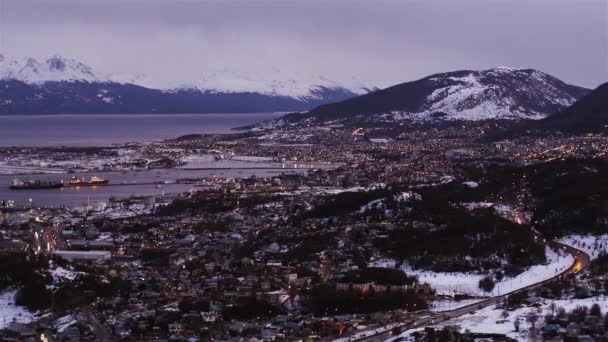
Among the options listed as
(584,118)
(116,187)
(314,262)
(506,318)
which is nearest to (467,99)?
(584,118)

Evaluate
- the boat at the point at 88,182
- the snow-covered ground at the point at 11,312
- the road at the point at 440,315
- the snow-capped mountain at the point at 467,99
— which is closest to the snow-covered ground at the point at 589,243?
the road at the point at 440,315

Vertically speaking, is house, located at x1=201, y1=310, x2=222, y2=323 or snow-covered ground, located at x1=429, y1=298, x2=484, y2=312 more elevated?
house, located at x1=201, y1=310, x2=222, y2=323

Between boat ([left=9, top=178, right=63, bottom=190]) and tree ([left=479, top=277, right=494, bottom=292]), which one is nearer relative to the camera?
tree ([left=479, top=277, right=494, bottom=292])

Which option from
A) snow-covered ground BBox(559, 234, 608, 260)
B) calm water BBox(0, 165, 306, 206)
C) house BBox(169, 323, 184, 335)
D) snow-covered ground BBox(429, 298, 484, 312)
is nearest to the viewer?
house BBox(169, 323, 184, 335)

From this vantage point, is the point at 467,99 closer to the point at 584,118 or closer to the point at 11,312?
the point at 584,118

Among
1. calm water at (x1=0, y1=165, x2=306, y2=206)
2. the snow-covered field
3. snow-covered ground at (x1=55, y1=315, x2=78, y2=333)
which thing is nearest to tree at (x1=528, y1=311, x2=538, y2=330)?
the snow-covered field

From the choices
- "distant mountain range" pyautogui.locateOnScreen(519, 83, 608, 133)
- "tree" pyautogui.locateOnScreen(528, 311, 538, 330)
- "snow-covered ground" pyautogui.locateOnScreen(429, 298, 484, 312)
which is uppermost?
"distant mountain range" pyautogui.locateOnScreen(519, 83, 608, 133)

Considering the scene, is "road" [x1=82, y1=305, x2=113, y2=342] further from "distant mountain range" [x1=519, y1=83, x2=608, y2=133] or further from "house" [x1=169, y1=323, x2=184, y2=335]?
"distant mountain range" [x1=519, y1=83, x2=608, y2=133]
